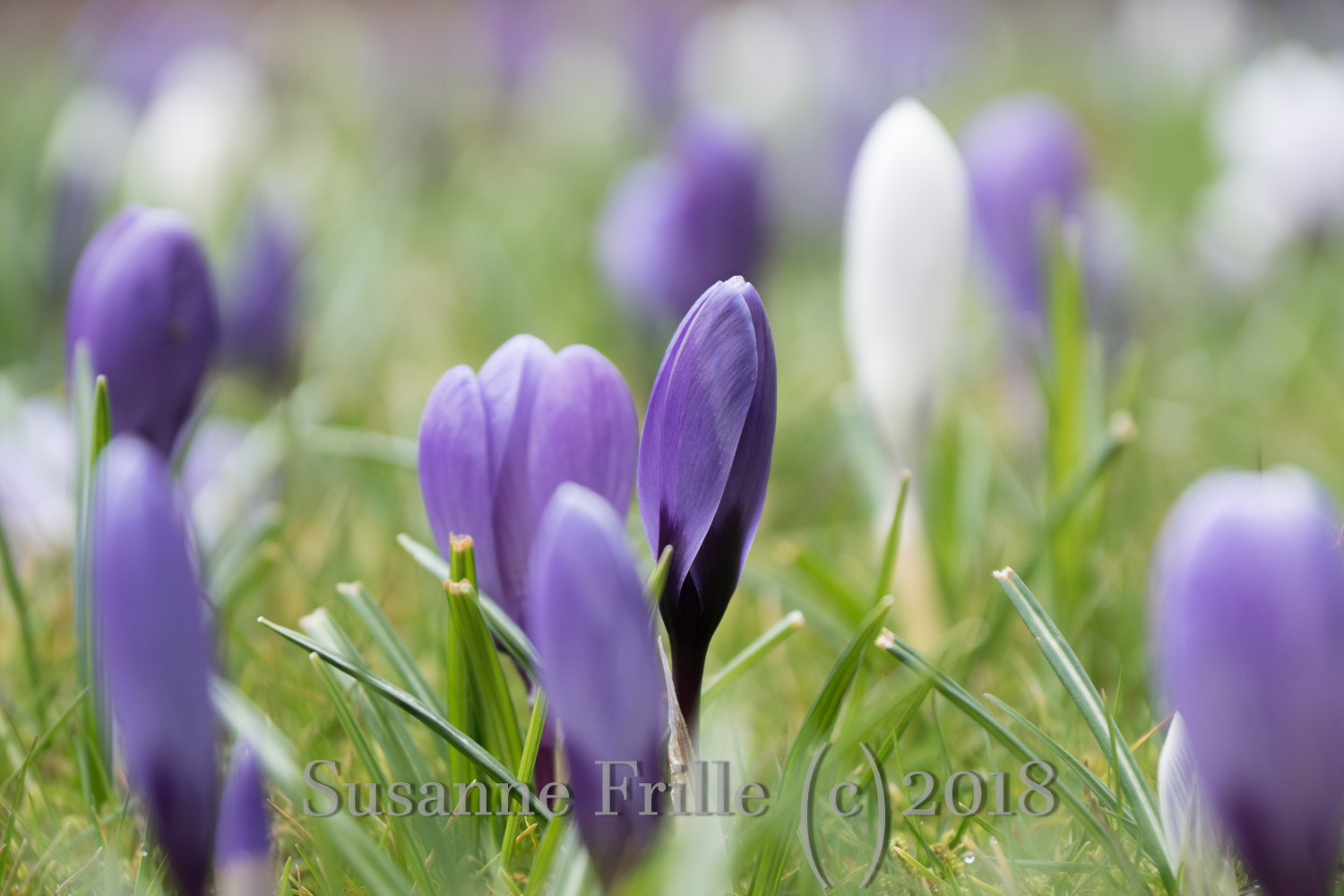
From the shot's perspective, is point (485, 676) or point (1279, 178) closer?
point (485, 676)

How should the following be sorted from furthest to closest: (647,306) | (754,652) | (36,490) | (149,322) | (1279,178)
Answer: (1279,178) → (647,306) → (36,490) → (149,322) → (754,652)

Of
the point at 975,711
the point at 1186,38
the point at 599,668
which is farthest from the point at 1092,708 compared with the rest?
the point at 1186,38

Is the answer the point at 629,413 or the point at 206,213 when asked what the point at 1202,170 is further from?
the point at 629,413

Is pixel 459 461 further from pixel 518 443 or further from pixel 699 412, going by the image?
pixel 699 412

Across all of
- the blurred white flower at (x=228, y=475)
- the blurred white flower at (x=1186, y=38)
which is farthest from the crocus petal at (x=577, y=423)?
the blurred white flower at (x=1186, y=38)

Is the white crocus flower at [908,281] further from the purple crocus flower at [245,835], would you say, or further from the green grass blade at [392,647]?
the purple crocus flower at [245,835]

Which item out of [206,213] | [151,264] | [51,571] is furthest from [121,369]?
[206,213]
